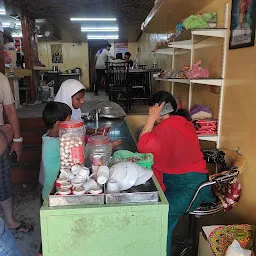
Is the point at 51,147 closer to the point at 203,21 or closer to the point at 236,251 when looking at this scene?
the point at 236,251

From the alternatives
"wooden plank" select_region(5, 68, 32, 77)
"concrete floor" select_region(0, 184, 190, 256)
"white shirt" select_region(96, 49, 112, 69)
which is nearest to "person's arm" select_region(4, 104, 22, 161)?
"concrete floor" select_region(0, 184, 190, 256)

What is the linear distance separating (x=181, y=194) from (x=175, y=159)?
22 cm

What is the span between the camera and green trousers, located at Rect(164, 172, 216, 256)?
5.56 feet

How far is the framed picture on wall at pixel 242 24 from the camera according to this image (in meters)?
1.77

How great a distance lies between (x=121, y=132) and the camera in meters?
2.41

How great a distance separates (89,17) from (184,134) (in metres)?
7.25

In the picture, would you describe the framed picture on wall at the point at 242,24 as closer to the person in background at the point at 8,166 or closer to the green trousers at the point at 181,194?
the green trousers at the point at 181,194

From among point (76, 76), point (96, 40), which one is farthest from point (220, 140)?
point (96, 40)

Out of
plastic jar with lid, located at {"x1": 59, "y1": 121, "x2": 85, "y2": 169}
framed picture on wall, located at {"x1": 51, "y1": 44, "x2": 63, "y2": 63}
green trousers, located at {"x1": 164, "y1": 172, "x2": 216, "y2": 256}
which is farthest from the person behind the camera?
framed picture on wall, located at {"x1": 51, "y1": 44, "x2": 63, "y2": 63}

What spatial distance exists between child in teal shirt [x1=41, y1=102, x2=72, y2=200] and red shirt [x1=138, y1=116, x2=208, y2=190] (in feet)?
1.81

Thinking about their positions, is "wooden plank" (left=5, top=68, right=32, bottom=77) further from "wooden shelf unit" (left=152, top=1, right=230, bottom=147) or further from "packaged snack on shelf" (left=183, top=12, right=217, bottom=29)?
"packaged snack on shelf" (left=183, top=12, right=217, bottom=29)

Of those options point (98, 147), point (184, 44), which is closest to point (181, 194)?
point (98, 147)

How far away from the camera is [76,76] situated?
1219 cm

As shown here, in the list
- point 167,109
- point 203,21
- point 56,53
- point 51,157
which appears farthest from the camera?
point 56,53
